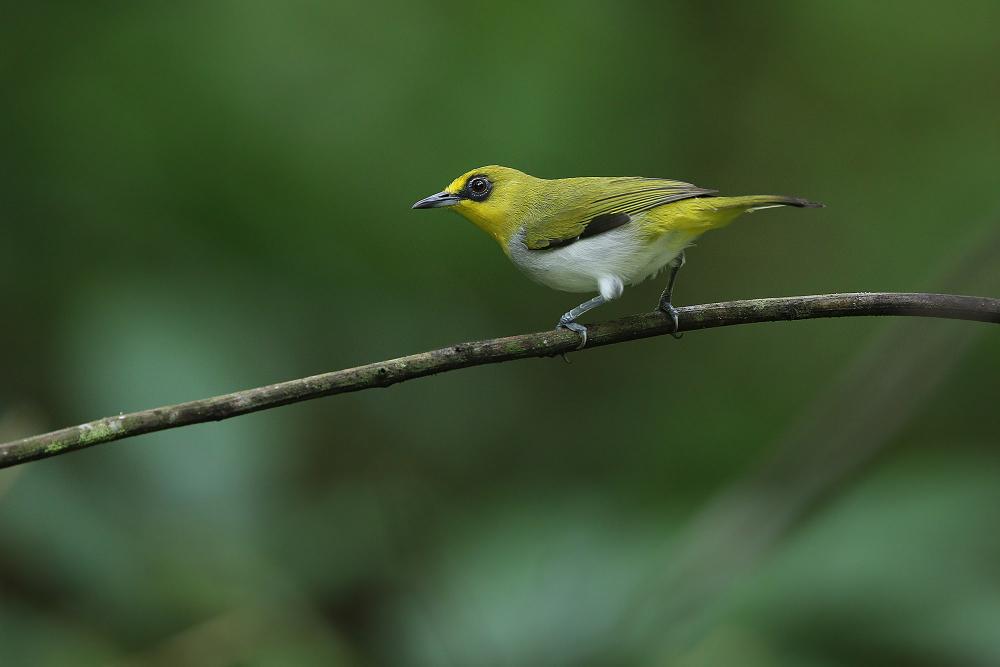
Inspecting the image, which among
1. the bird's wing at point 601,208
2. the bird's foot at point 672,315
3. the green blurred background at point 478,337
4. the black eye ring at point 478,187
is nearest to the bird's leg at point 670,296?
the bird's foot at point 672,315

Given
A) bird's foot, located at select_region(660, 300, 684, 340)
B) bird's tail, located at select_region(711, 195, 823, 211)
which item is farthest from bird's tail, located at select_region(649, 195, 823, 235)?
bird's foot, located at select_region(660, 300, 684, 340)

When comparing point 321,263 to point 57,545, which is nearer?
point 57,545

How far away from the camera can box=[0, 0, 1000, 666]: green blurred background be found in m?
2.29

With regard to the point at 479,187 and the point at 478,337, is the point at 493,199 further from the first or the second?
the point at 478,337

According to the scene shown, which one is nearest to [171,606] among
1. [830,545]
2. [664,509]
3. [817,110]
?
[664,509]

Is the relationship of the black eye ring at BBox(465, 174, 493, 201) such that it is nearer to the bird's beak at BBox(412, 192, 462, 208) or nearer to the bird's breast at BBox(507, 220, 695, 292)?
the bird's beak at BBox(412, 192, 462, 208)

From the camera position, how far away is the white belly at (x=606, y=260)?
3.32m

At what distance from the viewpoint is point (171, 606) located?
8.79 ft

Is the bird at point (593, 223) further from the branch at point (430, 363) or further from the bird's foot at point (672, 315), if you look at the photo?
the branch at point (430, 363)

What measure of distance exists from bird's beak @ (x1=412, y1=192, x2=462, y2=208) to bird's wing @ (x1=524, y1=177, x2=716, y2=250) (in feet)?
1.06

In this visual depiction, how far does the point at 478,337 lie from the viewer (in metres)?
4.71

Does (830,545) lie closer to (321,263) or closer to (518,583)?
(518,583)

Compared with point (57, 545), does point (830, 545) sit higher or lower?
lower

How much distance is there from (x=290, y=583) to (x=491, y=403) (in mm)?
2280
